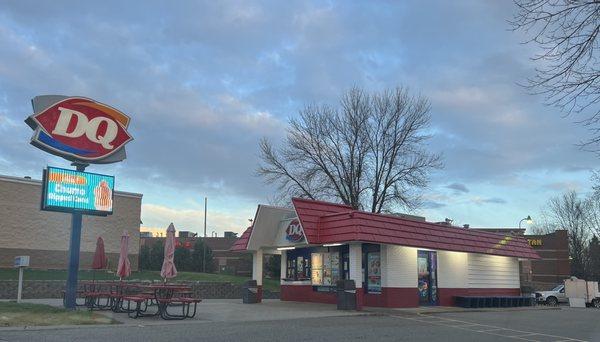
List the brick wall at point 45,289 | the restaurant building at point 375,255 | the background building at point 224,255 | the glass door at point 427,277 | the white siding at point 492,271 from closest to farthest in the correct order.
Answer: the restaurant building at point 375,255, the glass door at point 427,277, the brick wall at point 45,289, the white siding at point 492,271, the background building at point 224,255

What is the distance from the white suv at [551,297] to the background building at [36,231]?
99.7 ft

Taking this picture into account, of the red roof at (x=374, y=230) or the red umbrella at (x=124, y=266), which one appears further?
the red roof at (x=374, y=230)

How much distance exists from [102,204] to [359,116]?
90.4ft

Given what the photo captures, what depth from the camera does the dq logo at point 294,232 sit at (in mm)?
25972

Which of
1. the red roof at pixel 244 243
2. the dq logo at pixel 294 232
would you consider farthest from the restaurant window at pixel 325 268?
the red roof at pixel 244 243

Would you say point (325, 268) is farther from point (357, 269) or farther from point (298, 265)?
point (357, 269)

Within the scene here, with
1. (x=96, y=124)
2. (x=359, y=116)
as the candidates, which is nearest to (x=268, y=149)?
(x=359, y=116)

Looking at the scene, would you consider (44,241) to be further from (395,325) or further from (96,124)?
(395,325)

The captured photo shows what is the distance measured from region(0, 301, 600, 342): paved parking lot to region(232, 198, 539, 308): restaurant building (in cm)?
319

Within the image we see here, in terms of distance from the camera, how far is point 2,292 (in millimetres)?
27062

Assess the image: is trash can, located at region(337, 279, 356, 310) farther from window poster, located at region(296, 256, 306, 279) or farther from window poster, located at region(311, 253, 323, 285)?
window poster, located at region(296, 256, 306, 279)

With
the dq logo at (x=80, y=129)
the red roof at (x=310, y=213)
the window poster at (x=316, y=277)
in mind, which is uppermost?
the dq logo at (x=80, y=129)

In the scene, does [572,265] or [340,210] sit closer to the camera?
[340,210]

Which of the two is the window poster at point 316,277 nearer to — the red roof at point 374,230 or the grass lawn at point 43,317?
the red roof at point 374,230
